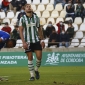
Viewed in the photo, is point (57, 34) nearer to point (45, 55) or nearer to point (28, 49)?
point (45, 55)

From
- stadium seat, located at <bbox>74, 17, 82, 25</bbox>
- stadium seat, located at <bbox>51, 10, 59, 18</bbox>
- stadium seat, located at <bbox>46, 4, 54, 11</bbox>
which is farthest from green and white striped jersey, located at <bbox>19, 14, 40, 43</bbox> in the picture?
stadium seat, located at <bbox>46, 4, 54, 11</bbox>

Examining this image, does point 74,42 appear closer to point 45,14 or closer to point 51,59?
point 51,59

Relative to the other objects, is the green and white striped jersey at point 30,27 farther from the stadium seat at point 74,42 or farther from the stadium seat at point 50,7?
the stadium seat at point 50,7

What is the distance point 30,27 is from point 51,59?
393 inches

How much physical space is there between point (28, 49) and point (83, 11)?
1456 centimetres

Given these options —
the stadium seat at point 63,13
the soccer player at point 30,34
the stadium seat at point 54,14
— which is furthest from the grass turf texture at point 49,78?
the stadium seat at point 54,14

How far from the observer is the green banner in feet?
78.4

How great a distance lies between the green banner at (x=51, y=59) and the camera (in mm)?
23891

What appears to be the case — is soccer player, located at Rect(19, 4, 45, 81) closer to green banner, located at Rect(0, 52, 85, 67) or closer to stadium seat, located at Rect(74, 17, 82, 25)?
green banner, located at Rect(0, 52, 85, 67)

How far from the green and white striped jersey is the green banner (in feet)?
32.1

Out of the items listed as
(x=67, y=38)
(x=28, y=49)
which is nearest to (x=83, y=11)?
(x=67, y=38)

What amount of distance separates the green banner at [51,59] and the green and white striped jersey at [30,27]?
978 cm

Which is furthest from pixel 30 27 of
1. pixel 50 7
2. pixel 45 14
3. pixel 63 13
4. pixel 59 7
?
pixel 50 7

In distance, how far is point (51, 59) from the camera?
78.8 feet
